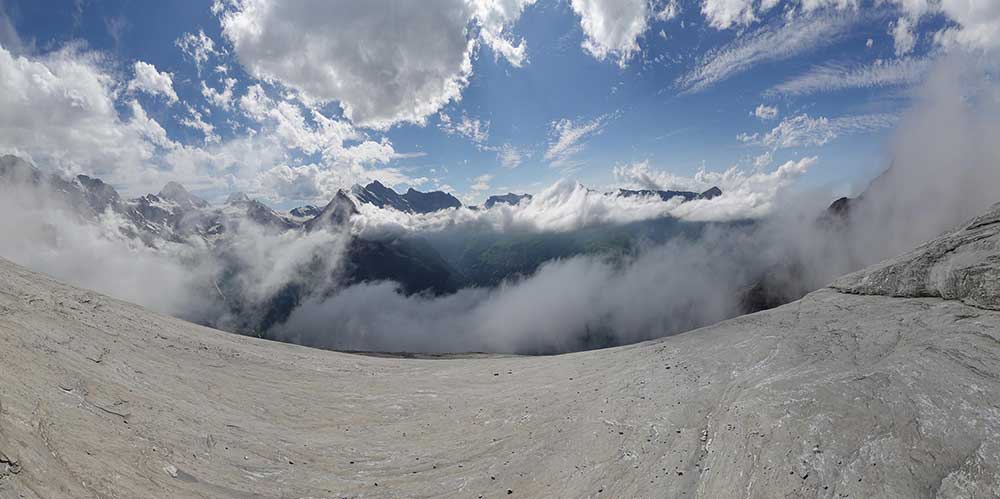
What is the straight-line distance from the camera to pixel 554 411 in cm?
3781

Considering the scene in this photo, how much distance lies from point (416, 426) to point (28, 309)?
3889 cm

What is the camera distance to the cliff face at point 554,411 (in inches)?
944

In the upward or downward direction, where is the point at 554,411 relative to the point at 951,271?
downward

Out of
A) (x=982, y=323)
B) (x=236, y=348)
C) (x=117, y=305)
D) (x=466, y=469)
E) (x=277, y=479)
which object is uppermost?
(x=117, y=305)

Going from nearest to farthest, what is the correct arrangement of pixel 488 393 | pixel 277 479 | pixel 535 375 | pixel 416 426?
pixel 277 479
pixel 416 426
pixel 488 393
pixel 535 375

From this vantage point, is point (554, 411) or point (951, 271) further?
point (951, 271)

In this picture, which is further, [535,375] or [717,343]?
[535,375]

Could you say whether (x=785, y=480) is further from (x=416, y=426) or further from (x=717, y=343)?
(x=416, y=426)

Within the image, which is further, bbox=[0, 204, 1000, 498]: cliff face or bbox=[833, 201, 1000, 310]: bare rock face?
bbox=[833, 201, 1000, 310]: bare rock face

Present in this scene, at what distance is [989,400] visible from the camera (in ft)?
85.9

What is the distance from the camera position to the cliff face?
23984 millimetres

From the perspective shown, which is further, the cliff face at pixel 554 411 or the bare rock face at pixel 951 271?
the bare rock face at pixel 951 271

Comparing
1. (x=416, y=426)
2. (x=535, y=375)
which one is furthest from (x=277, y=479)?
(x=535, y=375)

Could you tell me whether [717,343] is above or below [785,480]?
above
